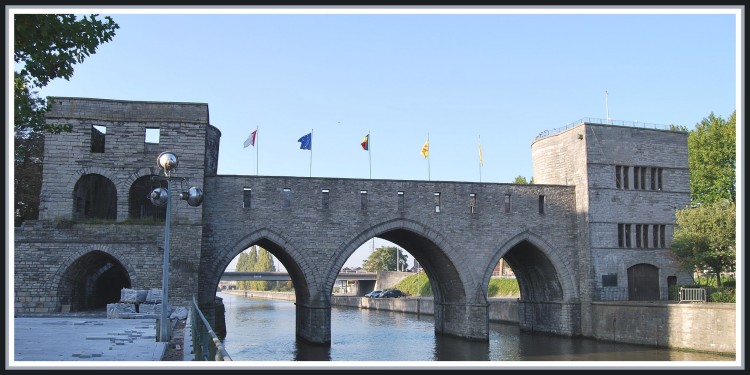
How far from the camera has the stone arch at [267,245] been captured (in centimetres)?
2425

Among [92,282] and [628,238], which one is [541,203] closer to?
[628,238]

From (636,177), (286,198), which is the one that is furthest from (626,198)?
(286,198)

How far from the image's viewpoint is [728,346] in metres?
21.7

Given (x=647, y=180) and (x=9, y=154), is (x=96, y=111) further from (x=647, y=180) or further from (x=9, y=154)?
(x=647, y=180)

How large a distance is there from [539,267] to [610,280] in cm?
285

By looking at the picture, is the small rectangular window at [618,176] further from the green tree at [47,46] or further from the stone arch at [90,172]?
the green tree at [47,46]

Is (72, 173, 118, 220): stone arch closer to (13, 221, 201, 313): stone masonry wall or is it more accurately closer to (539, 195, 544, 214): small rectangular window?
(13, 221, 201, 313): stone masonry wall

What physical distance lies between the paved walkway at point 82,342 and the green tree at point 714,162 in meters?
30.5

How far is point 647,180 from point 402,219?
412 inches

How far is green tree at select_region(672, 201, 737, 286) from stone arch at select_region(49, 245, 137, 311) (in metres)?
19.8

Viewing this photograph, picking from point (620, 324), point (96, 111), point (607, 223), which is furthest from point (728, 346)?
point (96, 111)

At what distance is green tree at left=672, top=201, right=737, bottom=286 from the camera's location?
26.0 metres

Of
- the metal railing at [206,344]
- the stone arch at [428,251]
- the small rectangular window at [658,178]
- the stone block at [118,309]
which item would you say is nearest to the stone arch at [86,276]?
the stone block at [118,309]

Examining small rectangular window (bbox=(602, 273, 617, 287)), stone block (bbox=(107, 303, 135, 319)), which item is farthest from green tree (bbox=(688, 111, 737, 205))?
stone block (bbox=(107, 303, 135, 319))
